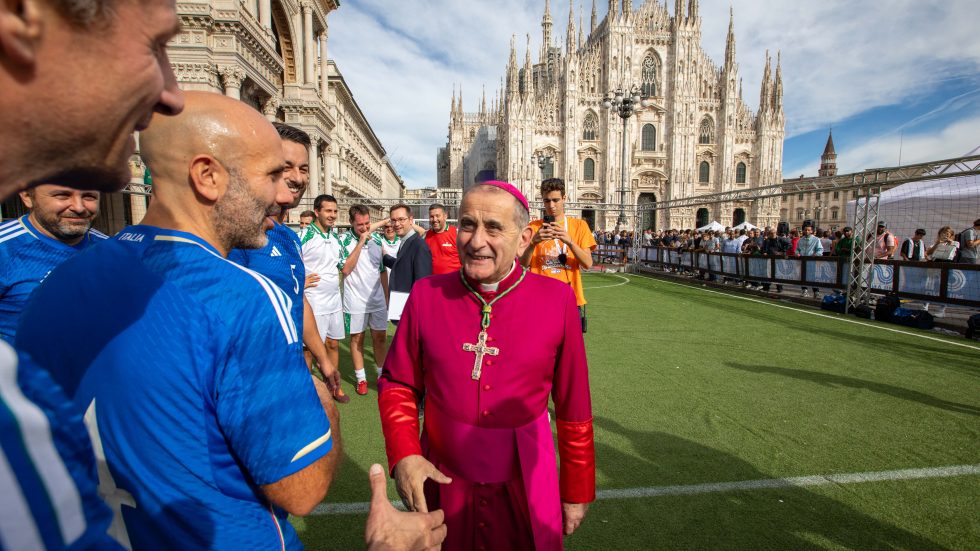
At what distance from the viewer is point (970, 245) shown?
9258mm

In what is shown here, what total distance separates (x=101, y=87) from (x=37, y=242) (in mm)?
3292

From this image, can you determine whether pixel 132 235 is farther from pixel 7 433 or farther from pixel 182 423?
pixel 7 433

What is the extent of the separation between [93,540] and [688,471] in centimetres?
400

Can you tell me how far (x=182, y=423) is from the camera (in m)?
0.95

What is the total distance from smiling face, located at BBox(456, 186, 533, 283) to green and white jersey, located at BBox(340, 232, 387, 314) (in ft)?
13.8

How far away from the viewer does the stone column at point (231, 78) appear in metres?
17.0

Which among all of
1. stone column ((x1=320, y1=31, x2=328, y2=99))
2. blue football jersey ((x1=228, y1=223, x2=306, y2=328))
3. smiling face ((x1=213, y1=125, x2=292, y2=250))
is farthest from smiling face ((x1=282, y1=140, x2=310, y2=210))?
stone column ((x1=320, y1=31, x2=328, y2=99))

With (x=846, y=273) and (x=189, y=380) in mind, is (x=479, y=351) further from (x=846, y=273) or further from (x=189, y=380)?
(x=846, y=273)

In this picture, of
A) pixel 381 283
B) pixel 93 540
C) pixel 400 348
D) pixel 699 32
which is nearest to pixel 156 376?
pixel 93 540

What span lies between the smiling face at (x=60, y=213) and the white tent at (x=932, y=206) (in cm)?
1701

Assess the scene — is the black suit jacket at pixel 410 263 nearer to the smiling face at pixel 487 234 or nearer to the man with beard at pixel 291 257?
the man with beard at pixel 291 257

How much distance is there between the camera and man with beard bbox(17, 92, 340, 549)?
0.92 metres

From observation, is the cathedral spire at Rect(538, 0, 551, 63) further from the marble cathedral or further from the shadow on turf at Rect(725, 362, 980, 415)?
the shadow on turf at Rect(725, 362, 980, 415)

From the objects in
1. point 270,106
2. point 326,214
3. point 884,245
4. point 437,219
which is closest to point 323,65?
point 270,106
